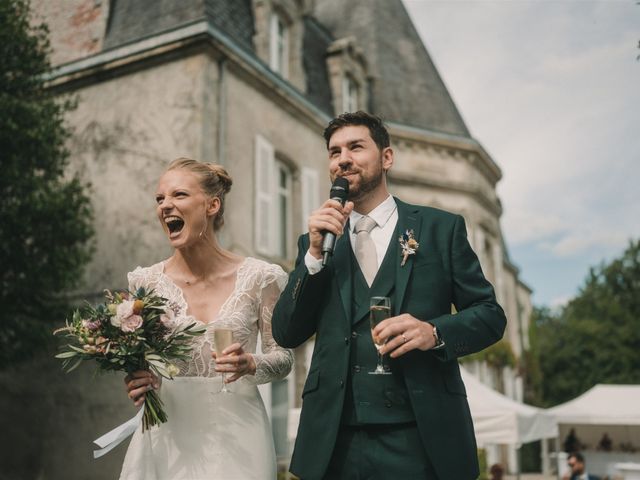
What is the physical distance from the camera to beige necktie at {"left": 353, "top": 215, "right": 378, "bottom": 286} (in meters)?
2.60

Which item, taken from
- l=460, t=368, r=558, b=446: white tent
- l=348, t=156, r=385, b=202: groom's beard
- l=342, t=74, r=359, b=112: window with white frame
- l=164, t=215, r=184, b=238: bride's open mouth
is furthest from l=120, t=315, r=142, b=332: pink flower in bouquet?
l=342, t=74, r=359, b=112: window with white frame

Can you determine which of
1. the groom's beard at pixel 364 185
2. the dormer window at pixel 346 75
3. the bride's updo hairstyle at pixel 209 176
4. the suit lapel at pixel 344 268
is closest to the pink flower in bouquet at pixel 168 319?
the bride's updo hairstyle at pixel 209 176

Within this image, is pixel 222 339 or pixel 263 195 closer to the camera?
pixel 222 339

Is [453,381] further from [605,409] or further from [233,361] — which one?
[605,409]

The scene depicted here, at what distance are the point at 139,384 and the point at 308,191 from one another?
10541mm

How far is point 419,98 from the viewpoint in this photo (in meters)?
17.7

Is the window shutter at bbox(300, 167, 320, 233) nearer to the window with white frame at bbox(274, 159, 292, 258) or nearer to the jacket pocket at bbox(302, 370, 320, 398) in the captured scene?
the window with white frame at bbox(274, 159, 292, 258)

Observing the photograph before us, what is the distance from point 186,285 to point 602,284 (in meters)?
39.7

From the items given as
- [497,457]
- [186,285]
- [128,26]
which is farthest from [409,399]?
[497,457]

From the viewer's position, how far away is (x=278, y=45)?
13.6 meters

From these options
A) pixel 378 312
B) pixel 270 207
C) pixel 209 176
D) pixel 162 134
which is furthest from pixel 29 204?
pixel 378 312

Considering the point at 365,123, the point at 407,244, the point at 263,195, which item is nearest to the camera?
the point at 407,244

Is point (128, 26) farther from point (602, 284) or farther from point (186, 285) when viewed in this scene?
point (602, 284)

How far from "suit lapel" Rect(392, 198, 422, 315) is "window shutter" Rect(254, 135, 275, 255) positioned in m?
8.76
